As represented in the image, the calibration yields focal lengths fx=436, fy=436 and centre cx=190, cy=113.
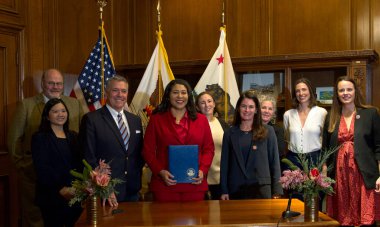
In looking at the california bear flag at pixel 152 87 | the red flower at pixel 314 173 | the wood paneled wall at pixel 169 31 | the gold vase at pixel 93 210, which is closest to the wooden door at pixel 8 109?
the wood paneled wall at pixel 169 31

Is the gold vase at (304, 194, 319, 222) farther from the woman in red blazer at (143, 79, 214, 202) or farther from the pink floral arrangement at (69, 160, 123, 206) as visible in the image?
the pink floral arrangement at (69, 160, 123, 206)

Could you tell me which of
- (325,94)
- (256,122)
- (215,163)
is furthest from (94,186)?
(325,94)

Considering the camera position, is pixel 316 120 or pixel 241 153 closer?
pixel 241 153

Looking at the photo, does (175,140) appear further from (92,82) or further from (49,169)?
(92,82)

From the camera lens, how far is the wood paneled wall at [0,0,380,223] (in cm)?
428

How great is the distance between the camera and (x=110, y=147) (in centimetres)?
311

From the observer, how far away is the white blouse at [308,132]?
3.95 meters

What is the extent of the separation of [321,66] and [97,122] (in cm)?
282

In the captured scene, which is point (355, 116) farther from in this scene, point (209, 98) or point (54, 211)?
point (54, 211)

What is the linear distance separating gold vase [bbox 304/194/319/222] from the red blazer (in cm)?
91

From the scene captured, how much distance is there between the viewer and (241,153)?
331 centimetres

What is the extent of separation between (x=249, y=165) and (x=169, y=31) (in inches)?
124

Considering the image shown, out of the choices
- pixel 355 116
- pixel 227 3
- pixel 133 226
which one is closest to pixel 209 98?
pixel 355 116

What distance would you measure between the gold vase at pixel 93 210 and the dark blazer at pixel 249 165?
4.05 feet
